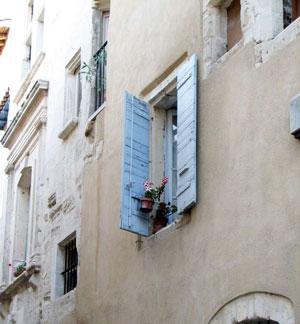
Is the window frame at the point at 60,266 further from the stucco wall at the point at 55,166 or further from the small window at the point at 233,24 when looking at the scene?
the small window at the point at 233,24

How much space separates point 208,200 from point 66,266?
486 centimetres

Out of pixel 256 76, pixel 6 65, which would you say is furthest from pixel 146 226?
pixel 6 65

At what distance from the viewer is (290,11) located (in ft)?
26.1

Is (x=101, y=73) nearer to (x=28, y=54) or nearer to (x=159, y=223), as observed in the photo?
(x=159, y=223)

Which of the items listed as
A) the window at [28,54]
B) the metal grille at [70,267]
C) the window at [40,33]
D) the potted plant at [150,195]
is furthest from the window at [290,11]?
the window at [28,54]

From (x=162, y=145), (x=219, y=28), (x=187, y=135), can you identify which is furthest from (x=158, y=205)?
(x=219, y=28)

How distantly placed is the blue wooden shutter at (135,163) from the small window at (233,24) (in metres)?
1.44

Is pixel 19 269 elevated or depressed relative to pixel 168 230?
elevated

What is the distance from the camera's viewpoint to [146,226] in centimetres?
933

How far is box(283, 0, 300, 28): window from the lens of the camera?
7910mm

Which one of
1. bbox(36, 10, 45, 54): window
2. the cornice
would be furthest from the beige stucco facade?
bbox(36, 10, 45, 54): window

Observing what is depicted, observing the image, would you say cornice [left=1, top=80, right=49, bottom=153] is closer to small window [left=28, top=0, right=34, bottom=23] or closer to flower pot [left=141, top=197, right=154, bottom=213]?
small window [left=28, top=0, right=34, bottom=23]

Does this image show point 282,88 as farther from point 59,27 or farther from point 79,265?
point 59,27

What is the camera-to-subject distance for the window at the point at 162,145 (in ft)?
28.2
